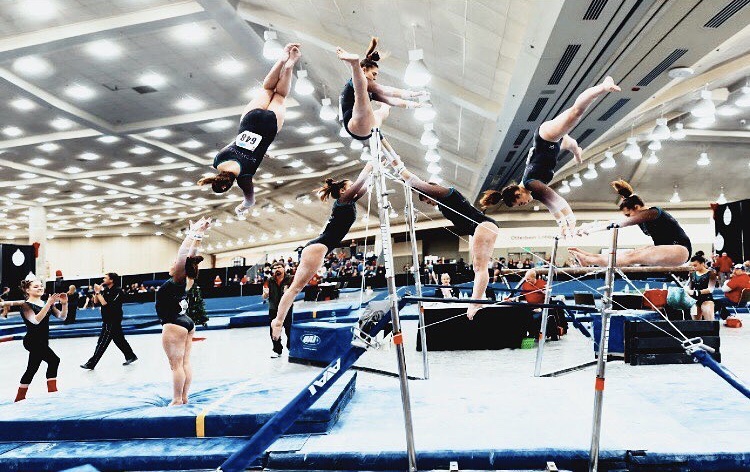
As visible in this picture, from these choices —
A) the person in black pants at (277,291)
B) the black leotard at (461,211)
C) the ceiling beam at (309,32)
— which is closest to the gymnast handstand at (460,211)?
the black leotard at (461,211)

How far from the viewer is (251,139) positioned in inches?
116

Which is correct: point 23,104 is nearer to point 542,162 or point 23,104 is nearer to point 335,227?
point 335,227

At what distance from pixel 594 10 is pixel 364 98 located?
15.2 ft

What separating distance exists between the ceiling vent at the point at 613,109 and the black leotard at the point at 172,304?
8.72 m

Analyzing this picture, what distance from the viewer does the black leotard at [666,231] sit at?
3.57 metres

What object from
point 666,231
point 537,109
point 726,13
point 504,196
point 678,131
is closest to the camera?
point 666,231

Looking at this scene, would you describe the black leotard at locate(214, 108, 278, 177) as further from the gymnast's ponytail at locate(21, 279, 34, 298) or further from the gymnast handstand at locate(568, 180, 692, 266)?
the gymnast's ponytail at locate(21, 279, 34, 298)

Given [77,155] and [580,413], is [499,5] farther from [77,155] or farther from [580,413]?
[77,155]

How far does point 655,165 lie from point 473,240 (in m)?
18.1

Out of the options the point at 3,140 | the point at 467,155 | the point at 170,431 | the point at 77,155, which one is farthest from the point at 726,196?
the point at 3,140

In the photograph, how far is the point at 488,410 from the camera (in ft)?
13.4

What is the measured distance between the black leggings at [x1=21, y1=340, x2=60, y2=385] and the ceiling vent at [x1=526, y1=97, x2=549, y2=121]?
8.48 m

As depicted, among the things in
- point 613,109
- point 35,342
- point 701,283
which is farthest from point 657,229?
point 613,109

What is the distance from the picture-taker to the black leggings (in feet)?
19.4
